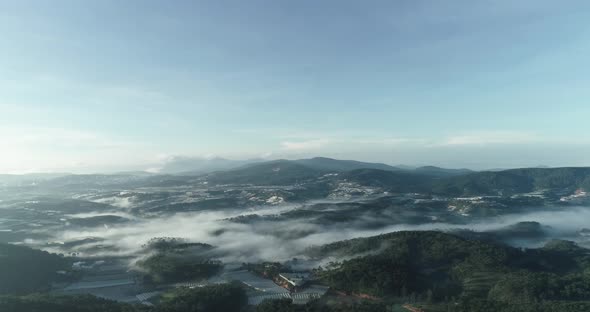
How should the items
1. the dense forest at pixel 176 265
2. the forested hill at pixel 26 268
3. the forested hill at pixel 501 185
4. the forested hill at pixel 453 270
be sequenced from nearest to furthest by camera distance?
1. the forested hill at pixel 453 270
2. the forested hill at pixel 26 268
3. the dense forest at pixel 176 265
4. the forested hill at pixel 501 185

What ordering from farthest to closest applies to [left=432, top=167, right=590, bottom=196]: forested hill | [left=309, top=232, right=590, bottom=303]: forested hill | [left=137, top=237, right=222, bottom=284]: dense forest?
[left=432, top=167, right=590, bottom=196]: forested hill, [left=137, top=237, right=222, bottom=284]: dense forest, [left=309, top=232, right=590, bottom=303]: forested hill

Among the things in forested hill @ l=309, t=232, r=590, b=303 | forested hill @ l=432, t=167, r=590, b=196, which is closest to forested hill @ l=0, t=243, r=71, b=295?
forested hill @ l=309, t=232, r=590, b=303

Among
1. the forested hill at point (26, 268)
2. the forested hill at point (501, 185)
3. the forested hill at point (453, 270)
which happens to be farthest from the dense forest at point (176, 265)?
the forested hill at point (501, 185)

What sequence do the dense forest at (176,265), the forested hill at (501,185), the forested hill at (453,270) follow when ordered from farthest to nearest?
1. the forested hill at (501,185)
2. the dense forest at (176,265)
3. the forested hill at (453,270)

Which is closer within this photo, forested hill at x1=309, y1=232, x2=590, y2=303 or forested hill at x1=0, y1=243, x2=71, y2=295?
forested hill at x1=309, y1=232, x2=590, y2=303

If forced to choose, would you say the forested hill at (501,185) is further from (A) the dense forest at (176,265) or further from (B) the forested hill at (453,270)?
(A) the dense forest at (176,265)

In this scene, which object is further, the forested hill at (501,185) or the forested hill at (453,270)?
the forested hill at (501,185)

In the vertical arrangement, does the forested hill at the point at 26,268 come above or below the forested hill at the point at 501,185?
below

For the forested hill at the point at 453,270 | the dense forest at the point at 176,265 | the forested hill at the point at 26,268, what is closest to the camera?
the forested hill at the point at 453,270

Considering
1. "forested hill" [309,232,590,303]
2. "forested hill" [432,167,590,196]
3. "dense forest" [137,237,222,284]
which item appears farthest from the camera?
"forested hill" [432,167,590,196]

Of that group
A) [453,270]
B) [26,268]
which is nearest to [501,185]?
[453,270]

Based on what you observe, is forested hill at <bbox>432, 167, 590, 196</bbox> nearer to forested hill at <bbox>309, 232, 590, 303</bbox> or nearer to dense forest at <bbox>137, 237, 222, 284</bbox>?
forested hill at <bbox>309, 232, 590, 303</bbox>

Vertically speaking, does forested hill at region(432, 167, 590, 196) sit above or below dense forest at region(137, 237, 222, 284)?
above
